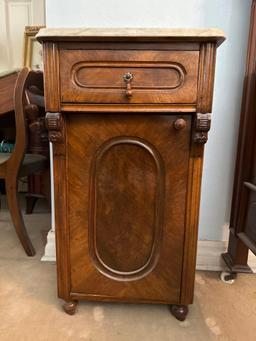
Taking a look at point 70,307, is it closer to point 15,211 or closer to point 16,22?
point 15,211

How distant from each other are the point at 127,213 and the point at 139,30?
53 cm

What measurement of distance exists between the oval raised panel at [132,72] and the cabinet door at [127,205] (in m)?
0.09

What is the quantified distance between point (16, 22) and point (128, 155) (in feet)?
6.24

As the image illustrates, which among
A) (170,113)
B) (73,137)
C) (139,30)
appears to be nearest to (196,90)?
(170,113)

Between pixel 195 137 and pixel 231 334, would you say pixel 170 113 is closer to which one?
pixel 195 137

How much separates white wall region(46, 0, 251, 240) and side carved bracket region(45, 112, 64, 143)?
1.78 feet

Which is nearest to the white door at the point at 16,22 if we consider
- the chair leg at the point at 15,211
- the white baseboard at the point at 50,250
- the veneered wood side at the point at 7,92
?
the veneered wood side at the point at 7,92

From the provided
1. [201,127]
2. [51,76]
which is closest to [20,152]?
[51,76]

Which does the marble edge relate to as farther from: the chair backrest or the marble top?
the chair backrest

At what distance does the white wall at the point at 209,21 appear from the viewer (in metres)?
1.09

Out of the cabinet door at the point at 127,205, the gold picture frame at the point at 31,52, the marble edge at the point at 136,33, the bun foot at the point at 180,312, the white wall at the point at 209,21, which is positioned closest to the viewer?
the marble edge at the point at 136,33

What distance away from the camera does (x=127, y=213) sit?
90 centimetres

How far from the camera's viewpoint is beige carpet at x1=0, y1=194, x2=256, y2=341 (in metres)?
0.90

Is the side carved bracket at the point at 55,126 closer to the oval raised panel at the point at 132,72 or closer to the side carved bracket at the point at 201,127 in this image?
the oval raised panel at the point at 132,72
